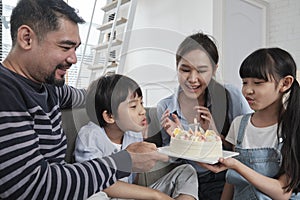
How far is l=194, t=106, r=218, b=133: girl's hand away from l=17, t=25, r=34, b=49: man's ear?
2.57ft

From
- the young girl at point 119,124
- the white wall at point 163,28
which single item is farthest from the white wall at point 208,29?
the young girl at point 119,124

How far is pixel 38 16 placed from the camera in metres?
0.85

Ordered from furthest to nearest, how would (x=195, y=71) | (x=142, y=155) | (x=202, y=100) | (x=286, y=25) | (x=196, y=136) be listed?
(x=286, y=25) < (x=202, y=100) < (x=195, y=71) < (x=196, y=136) < (x=142, y=155)

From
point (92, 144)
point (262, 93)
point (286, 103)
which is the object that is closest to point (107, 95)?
point (92, 144)

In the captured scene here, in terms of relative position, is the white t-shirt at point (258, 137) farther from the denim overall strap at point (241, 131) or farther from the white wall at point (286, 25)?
the white wall at point (286, 25)

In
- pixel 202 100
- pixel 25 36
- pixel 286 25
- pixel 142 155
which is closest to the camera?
pixel 25 36

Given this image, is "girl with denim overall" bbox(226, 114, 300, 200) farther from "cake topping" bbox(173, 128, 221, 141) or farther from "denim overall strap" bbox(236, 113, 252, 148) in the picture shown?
"cake topping" bbox(173, 128, 221, 141)

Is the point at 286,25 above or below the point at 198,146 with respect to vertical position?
above

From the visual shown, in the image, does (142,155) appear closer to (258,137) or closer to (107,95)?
(107,95)

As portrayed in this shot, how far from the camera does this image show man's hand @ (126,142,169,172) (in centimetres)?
96

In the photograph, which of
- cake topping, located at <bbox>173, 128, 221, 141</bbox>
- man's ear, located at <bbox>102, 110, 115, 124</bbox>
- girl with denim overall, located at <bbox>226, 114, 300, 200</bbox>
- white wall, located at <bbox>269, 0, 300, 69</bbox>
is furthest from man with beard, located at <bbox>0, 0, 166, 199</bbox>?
white wall, located at <bbox>269, 0, 300, 69</bbox>

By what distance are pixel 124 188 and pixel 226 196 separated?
46cm

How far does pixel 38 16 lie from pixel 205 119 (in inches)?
32.0

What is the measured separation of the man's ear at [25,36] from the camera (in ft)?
2.76
